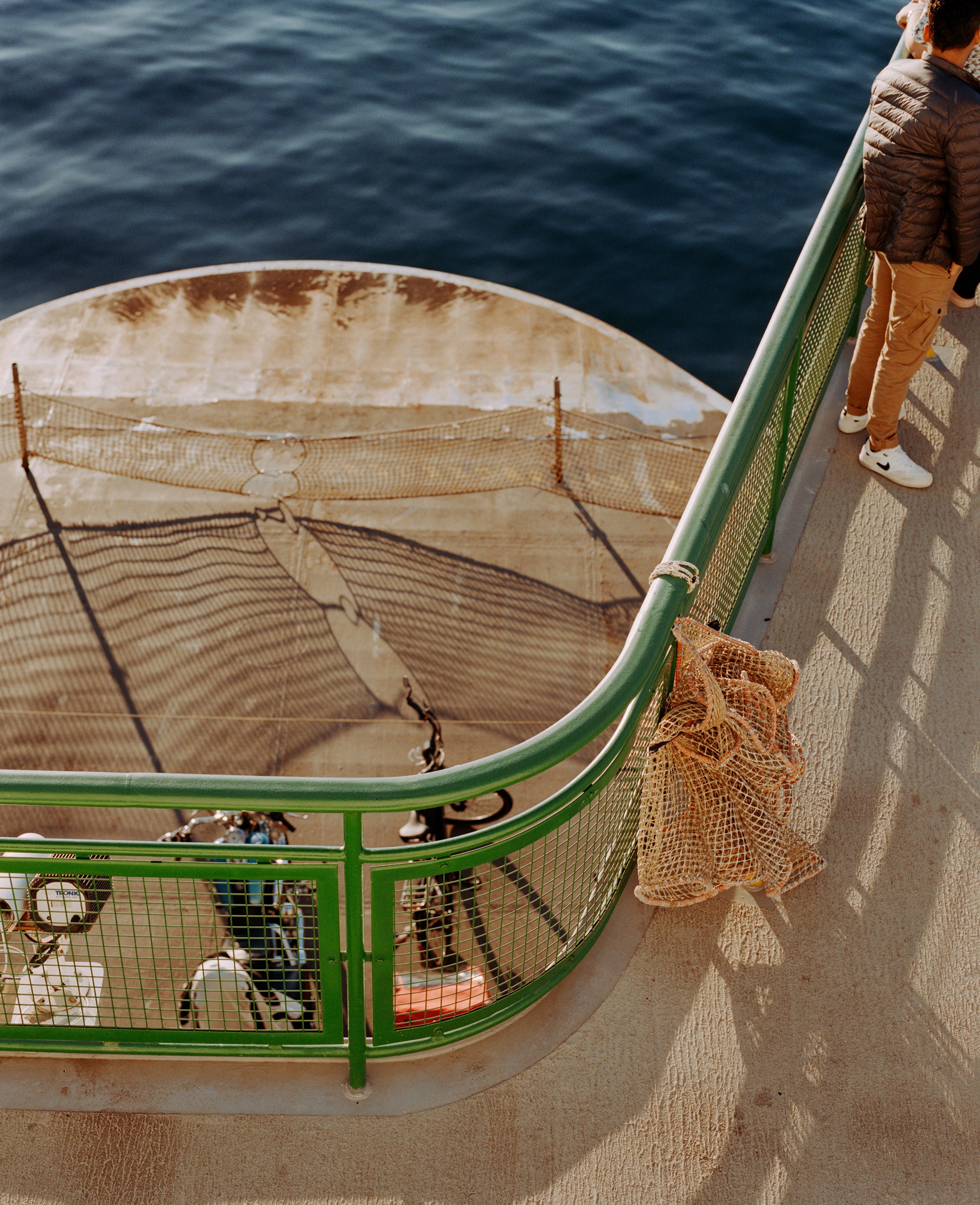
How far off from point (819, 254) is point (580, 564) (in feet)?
32.2

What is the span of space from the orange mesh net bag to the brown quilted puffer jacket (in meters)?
2.23

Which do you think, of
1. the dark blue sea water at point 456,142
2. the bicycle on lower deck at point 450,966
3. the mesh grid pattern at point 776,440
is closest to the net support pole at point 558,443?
the dark blue sea water at point 456,142

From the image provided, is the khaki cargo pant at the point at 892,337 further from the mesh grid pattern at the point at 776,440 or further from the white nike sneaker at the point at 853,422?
the mesh grid pattern at the point at 776,440

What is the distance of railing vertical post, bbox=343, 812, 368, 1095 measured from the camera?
3.11 meters

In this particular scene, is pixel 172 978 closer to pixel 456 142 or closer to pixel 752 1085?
pixel 752 1085

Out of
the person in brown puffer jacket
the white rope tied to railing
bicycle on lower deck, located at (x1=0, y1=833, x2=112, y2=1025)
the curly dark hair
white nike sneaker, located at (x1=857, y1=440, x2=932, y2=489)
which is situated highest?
the curly dark hair

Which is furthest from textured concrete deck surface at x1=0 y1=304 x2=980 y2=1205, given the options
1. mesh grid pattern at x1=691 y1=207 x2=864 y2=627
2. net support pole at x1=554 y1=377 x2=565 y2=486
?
net support pole at x1=554 y1=377 x2=565 y2=486

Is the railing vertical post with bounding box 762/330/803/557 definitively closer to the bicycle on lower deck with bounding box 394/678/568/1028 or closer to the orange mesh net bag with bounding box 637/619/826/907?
the orange mesh net bag with bounding box 637/619/826/907

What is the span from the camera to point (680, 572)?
3.62 m


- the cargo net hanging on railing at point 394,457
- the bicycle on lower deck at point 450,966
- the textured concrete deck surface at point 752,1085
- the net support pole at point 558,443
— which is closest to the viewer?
the bicycle on lower deck at point 450,966

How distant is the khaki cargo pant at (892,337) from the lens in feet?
17.3

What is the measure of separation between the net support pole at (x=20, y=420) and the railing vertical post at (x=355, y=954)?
1311 cm

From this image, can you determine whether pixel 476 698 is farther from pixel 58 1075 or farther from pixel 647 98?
pixel 647 98

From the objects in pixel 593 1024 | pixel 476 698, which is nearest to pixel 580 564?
pixel 476 698
